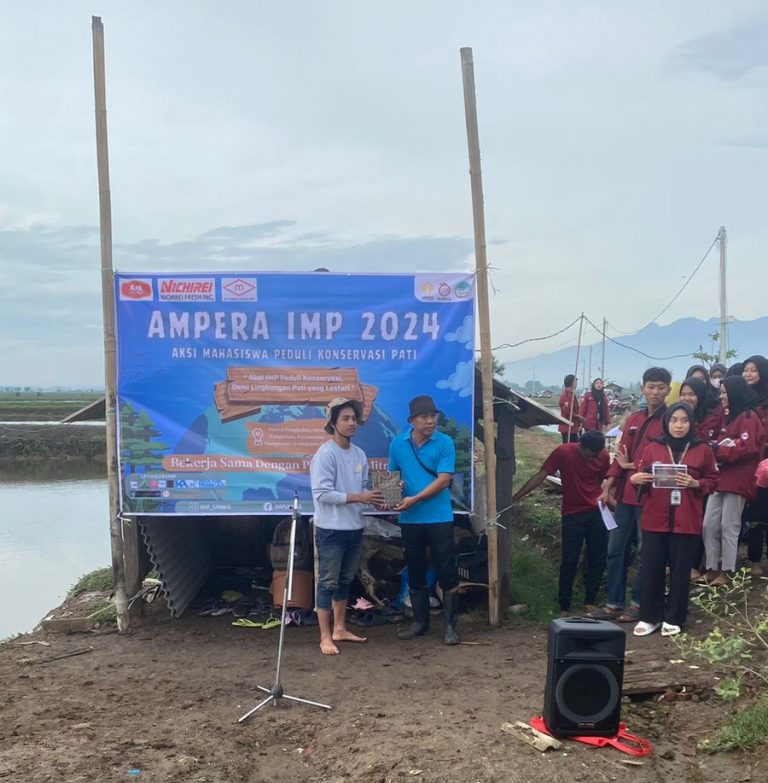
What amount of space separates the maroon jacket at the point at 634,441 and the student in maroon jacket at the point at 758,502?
3.16 ft

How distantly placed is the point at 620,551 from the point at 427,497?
166cm

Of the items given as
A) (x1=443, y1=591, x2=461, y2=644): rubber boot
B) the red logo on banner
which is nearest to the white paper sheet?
(x1=443, y1=591, x2=461, y2=644): rubber boot

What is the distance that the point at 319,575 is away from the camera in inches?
222

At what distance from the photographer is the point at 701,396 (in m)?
6.38

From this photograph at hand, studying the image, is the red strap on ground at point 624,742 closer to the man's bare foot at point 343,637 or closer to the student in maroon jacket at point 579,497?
the man's bare foot at point 343,637

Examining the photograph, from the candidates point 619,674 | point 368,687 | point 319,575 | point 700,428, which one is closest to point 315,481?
point 319,575

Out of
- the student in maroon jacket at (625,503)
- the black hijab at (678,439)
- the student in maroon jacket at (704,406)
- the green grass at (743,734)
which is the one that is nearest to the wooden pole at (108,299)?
the student in maroon jacket at (625,503)

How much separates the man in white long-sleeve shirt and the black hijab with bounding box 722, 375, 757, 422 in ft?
9.38

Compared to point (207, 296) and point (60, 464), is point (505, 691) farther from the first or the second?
point (60, 464)

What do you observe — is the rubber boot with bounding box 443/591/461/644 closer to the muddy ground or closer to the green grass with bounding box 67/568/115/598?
the muddy ground

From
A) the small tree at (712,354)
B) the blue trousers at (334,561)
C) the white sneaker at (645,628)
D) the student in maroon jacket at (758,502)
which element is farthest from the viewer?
the small tree at (712,354)

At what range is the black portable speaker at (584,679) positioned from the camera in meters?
3.70

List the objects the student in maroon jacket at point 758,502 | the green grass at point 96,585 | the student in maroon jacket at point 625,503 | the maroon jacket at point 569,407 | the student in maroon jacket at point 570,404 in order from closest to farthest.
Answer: the student in maroon jacket at point 625,503, the student in maroon jacket at point 758,502, the green grass at point 96,585, the student in maroon jacket at point 570,404, the maroon jacket at point 569,407

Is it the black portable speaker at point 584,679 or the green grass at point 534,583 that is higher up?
the black portable speaker at point 584,679
